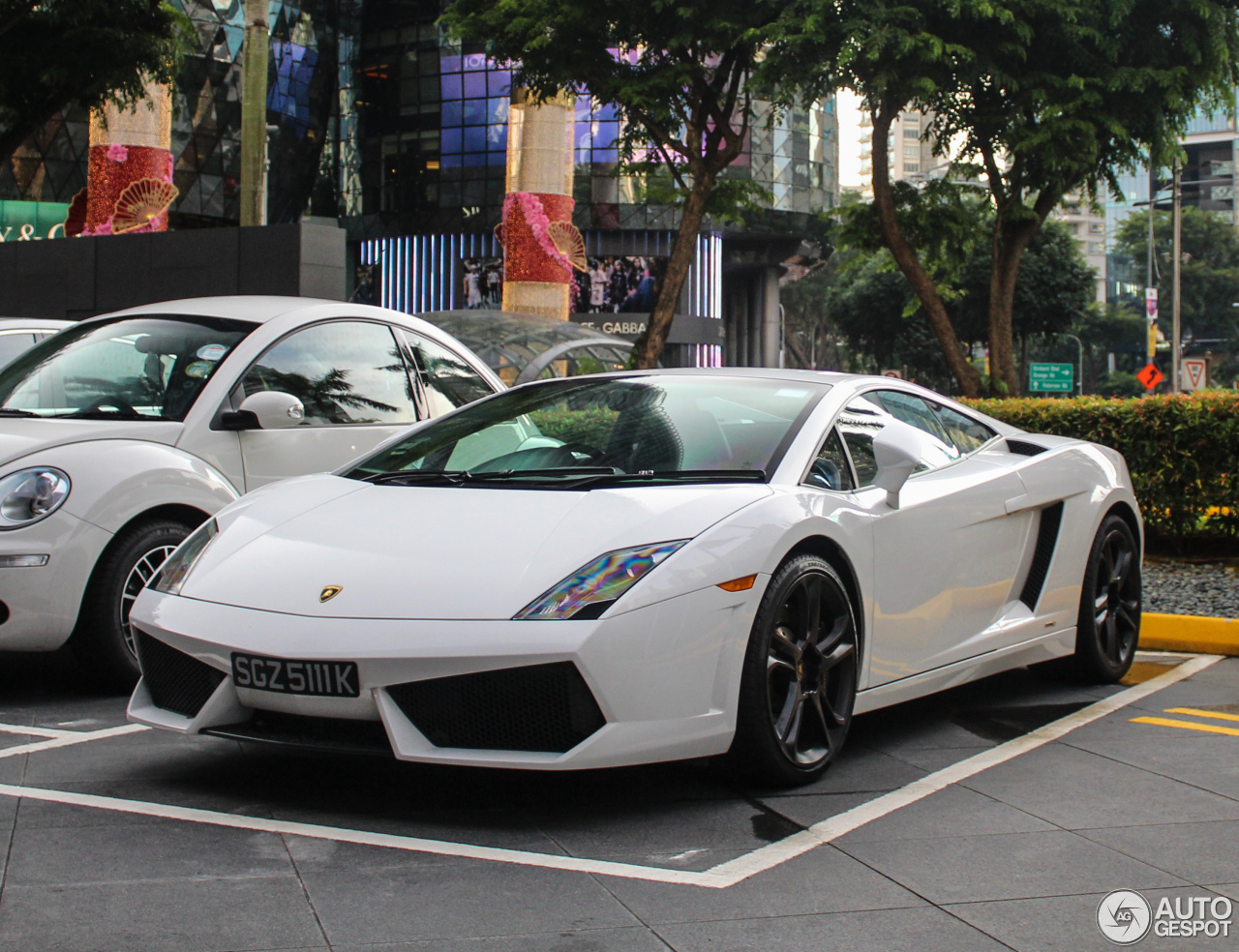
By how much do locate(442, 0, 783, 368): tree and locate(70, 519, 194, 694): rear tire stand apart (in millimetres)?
14408

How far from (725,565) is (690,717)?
409 millimetres

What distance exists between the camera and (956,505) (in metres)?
5.00

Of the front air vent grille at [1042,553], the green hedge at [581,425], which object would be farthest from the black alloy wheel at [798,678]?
the front air vent grille at [1042,553]

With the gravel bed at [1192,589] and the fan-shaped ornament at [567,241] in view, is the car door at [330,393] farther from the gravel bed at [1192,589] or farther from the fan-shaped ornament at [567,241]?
the fan-shaped ornament at [567,241]

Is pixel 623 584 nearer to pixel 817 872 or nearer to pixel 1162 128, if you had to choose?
pixel 817 872

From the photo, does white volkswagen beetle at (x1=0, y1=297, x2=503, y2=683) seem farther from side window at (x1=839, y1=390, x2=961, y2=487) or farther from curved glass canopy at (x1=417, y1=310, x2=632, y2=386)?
curved glass canopy at (x1=417, y1=310, x2=632, y2=386)

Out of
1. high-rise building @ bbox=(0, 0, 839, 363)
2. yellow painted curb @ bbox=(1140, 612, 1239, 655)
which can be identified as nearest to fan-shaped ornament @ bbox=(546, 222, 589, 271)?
high-rise building @ bbox=(0, 0, 839, 363)

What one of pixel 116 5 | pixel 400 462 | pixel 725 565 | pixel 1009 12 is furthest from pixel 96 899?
pixel 1009 12

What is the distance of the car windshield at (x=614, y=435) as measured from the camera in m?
4.44

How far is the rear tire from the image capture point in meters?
5.47

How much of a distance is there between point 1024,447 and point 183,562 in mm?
3232

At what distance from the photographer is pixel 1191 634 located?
7.11m

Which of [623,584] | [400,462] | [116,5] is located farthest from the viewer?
[116,5]

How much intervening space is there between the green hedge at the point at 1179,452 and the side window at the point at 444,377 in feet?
17.6
